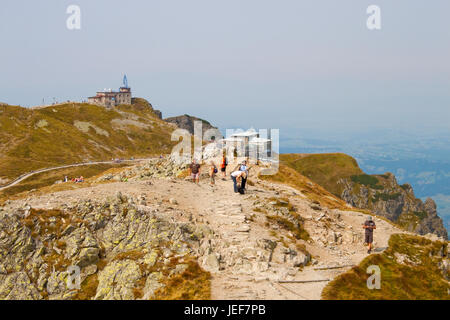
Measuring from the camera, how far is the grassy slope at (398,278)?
74.7 ft

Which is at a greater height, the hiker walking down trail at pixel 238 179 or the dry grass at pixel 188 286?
the hiker walking down trail at pixel 238 179

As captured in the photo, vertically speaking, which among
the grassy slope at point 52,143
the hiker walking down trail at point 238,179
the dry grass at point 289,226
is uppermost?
the grassy slope at point 52,143

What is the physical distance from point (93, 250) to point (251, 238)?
10.5m

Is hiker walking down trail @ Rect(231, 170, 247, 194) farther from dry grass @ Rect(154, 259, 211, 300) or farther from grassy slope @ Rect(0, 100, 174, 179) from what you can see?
grassy slope @ Rect(0, 100, 174, 179)

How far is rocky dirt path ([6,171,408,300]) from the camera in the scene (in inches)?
920

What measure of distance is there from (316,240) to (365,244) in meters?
4.42

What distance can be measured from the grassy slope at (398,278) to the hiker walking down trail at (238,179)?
43.6ft

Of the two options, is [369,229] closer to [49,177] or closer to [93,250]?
[93,250]

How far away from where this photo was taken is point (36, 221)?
28250 mm

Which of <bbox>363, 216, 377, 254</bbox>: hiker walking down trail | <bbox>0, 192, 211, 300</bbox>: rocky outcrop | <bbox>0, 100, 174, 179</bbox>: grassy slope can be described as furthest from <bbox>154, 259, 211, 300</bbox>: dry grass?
<bbox>0, 100, 174, 179</bbox>: grassy slope

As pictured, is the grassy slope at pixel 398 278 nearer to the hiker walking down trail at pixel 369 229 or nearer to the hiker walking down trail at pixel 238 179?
the hiker walking down trail at pixel 369 229

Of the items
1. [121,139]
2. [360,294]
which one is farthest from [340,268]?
[121,139]

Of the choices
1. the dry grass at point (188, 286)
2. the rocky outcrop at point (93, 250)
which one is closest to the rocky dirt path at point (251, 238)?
the dry grass at point (188, 286)

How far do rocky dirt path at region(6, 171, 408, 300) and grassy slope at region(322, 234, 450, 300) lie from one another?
97 cm
